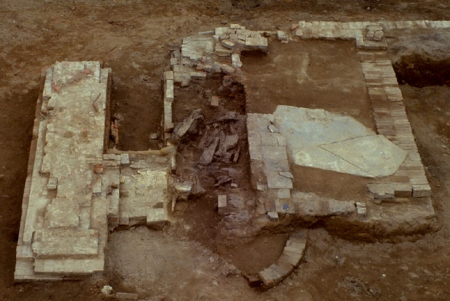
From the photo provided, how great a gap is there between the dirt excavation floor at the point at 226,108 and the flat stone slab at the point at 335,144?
229 millimetres

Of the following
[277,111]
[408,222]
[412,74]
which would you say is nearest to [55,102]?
[277,111]

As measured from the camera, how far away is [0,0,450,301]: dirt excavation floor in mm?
8703

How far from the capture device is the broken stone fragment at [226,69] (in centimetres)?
1114

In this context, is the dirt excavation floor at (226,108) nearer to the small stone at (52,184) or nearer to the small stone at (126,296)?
the small stone at (126,296)

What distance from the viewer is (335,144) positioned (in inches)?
395

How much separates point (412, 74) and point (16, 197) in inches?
315

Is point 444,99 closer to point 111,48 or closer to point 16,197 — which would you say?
point 111,48

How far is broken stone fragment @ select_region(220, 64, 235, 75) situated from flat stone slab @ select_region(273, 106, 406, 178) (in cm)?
127

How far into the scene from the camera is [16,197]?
32.2 ft

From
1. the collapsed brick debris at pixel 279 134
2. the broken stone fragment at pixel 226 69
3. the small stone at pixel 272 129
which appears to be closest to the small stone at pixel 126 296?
the collapsed brick debris at pixel 279 134

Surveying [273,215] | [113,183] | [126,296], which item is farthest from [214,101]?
[126,296]

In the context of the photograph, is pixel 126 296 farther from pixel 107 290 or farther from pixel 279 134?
pixel 279 134

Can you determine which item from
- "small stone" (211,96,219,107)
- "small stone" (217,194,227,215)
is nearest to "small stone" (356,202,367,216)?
"small stone" (217,194,227,215)

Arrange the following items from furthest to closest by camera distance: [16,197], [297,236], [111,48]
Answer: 1. [111,48]
2. [16,197]
3. [297,236]
